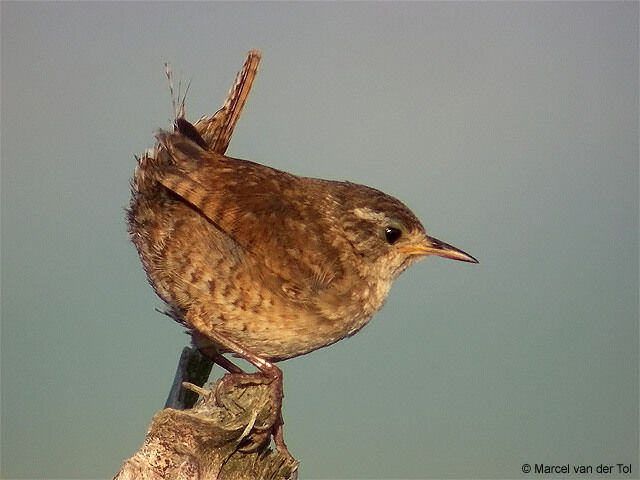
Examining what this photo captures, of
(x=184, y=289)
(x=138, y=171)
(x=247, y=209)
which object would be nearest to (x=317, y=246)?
(x=247, y=209)

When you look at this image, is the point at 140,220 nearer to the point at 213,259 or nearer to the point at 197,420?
the point at 213,259

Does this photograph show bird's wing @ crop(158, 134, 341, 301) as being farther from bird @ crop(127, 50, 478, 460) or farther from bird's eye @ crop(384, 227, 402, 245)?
bird's eye @ crop(384, 227, 402, 245)

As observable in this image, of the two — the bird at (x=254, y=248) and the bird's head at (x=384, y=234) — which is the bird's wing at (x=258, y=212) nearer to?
the bird at (x=254, y=248)

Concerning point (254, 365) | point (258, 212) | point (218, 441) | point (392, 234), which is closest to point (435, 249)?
point (392, 234)

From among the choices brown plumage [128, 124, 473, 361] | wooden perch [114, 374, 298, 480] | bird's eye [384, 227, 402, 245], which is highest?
bird's eye [384, 227, 402, 245]

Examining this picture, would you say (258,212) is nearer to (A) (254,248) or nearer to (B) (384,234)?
(A) (254,248)

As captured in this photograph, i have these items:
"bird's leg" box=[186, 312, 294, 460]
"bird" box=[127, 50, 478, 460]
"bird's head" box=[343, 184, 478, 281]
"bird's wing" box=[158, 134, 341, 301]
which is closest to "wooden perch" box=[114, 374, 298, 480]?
"bird's leg" box=[186, 312, 294, 460]

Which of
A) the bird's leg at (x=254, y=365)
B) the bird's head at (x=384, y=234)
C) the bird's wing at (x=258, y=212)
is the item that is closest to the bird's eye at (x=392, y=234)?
the bird's head at (x=384, y=234)

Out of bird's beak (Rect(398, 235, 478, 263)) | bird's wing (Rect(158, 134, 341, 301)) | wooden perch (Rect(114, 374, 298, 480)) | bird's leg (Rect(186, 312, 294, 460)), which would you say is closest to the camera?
wooden perch (Rect(114, 374, 298, 480))

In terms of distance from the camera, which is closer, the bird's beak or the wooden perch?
the wooden perch
